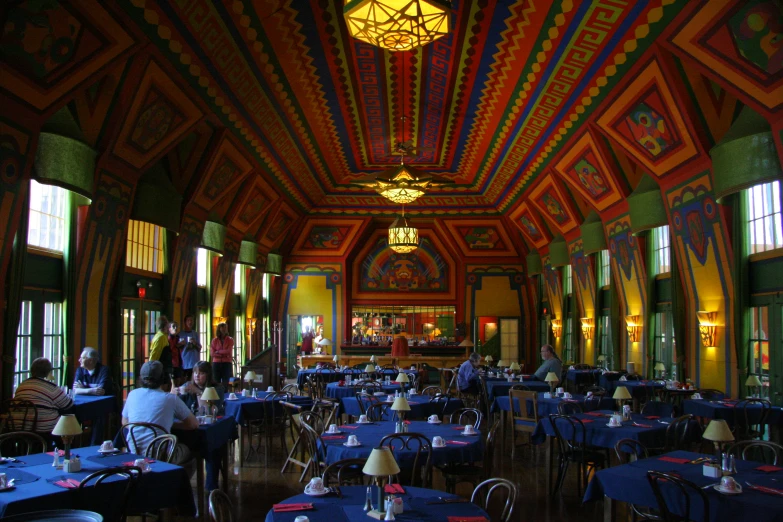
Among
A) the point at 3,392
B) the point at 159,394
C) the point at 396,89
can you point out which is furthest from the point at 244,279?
the point at 159,394

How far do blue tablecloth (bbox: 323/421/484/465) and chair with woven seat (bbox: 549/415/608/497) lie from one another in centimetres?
114

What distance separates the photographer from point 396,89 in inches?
495

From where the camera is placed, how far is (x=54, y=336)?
28.1 ft

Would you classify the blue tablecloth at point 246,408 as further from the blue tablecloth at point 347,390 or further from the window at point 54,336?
the window at point 54,336

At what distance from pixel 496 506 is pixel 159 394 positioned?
3.34 metres

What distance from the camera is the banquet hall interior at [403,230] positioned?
552cm

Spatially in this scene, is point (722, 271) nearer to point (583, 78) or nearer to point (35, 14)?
point (583, 78)

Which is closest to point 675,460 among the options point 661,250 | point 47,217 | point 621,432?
point 621,432

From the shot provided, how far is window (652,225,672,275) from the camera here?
40.5ft

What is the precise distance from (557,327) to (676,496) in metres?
15.0

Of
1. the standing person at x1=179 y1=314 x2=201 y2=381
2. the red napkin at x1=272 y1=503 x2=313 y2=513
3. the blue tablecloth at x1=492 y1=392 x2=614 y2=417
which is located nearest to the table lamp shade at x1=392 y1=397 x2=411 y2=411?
the red napkin at x1=272 y1=503 x2=313 y2=513

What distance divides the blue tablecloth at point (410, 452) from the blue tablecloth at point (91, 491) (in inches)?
48.3

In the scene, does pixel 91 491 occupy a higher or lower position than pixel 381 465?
lower

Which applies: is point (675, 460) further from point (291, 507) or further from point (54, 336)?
point (54, 336)
